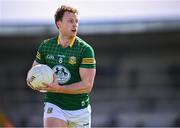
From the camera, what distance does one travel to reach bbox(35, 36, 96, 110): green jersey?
796cm

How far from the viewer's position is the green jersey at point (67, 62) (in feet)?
26.1

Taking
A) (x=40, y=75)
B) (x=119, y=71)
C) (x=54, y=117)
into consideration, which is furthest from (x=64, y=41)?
(x=119, y=71)

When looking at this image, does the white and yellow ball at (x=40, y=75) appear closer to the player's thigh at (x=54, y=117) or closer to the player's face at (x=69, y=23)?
the player's thigh at (x=54, y=117)

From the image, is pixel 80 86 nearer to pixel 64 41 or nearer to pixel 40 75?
pixel 40 75

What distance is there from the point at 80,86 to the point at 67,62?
1.03 feet

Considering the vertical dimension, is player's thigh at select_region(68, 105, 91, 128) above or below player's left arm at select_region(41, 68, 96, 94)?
below

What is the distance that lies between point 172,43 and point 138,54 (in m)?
1.40

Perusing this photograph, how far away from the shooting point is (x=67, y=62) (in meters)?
7.97

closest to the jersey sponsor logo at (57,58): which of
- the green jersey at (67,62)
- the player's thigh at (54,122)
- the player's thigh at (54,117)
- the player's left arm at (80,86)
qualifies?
the green jersey at (67,62)

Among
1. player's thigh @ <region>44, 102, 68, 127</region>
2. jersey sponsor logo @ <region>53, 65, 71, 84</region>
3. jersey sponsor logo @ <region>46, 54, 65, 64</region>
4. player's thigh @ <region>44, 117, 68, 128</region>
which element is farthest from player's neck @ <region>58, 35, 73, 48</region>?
player's thigh @ <region>44, 117, 68, 128</region>

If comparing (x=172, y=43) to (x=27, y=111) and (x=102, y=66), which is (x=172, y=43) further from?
(x=27, y=111)

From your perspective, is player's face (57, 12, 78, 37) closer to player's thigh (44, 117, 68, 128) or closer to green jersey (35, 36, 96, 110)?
green jersey (35, 36, 96, 110)

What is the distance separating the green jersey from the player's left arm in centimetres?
7

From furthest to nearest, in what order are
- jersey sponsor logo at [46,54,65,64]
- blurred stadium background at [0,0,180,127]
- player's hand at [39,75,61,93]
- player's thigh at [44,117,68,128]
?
blurred stadium background at [0,0,180,127]
jersey sponsor logo at [46,54,65,64]
player's thigh at [44,117,68,128]
player's hand at [39,75,61,93]
